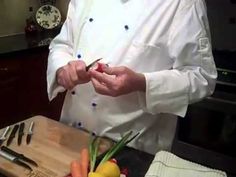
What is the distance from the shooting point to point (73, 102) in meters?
0.92

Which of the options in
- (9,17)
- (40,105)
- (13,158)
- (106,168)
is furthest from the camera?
(9,17)

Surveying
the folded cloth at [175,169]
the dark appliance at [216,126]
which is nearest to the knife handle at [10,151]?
the folded cloth at [175,169]

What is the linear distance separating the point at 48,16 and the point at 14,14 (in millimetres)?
222

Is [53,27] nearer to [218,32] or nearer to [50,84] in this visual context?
[218,32]

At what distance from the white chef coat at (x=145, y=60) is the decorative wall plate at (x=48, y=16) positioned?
1.40 meters

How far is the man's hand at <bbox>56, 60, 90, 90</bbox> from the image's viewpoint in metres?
0.79

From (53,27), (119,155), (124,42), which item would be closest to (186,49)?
(124,42)

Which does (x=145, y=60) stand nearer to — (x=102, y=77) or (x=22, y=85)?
(x=102, y=77)

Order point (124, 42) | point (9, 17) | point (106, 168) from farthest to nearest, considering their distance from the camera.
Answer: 1. point (9, 17)
2. point (124, 42)
3. point (106, 168)

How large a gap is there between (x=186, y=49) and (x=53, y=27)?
65.2 inches

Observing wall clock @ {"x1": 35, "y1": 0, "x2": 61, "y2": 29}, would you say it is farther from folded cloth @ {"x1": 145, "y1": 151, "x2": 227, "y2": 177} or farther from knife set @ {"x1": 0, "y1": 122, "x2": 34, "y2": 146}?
folded cloth @ {"x1": 145, "y1": 151, "x2": 227, "y2": 177}

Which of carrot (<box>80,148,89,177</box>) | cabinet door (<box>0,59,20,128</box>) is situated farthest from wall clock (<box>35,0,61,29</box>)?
carrot (<box>80,148,89,177</box>)

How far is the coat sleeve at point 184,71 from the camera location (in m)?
0.79

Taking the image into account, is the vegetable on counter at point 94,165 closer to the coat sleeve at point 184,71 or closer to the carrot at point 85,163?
the carrot at point 85,163
